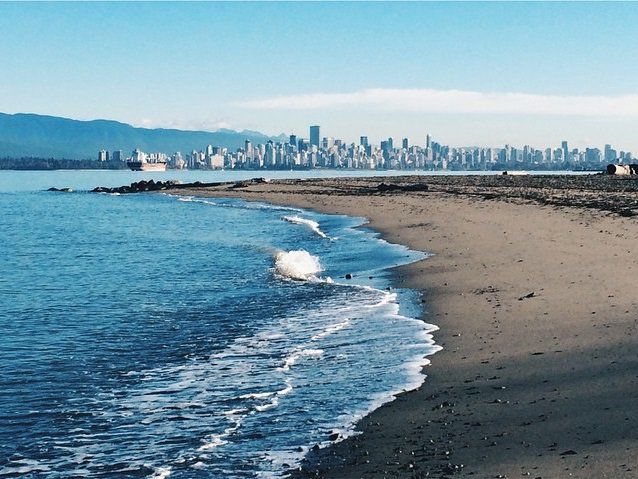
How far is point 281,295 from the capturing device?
829 inches

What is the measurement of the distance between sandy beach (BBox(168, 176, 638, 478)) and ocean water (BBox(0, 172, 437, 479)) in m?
0.62

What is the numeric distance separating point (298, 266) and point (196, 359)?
1275cm

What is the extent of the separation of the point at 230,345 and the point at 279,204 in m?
61.2

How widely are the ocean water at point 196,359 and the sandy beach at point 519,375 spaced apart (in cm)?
62

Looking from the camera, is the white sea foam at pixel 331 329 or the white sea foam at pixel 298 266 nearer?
the white sea foam at pixel 331 329

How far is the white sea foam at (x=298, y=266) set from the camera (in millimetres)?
24648

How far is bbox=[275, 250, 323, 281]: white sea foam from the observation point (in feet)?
80.9

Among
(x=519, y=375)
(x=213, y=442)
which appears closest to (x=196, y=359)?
(x=213, y=442)

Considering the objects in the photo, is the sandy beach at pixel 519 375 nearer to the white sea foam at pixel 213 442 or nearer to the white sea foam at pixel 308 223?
the white sea foam at pixel 213 442

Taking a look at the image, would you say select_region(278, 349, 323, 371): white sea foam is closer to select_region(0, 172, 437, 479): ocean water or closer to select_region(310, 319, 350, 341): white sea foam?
select_region(0, 172, 437, 479): ocean water

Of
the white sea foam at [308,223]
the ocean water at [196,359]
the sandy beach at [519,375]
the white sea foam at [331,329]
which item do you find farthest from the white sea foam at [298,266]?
the white sea foam at [308,223]

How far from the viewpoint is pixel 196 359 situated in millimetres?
14016

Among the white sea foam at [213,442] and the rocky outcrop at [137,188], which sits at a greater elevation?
the rocky outcrop at [137,188]

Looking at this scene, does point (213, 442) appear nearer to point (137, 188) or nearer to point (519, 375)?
point (519, 375)
